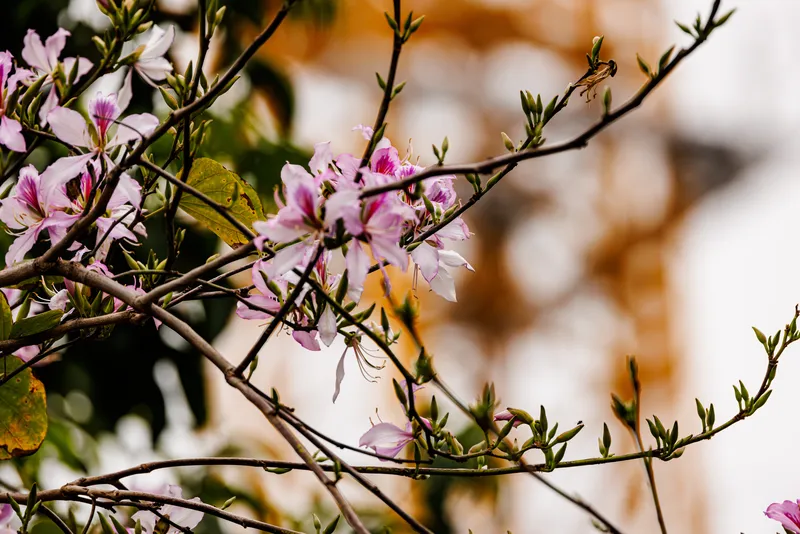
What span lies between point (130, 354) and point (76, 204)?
19.9 inches

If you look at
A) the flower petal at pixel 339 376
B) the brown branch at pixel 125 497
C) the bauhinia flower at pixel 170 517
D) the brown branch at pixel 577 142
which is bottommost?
the brown branch at pixel 125 497

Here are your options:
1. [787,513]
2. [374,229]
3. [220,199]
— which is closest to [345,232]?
[374,229]

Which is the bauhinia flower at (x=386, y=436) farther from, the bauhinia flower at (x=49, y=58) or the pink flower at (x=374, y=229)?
the bauhinia flower at (x=49, y=58)

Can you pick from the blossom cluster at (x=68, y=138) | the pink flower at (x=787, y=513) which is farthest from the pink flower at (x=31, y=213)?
the pink flower at (x=787, y=513)

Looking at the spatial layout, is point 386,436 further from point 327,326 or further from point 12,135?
point 12,135

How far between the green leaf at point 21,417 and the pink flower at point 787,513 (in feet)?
1.14

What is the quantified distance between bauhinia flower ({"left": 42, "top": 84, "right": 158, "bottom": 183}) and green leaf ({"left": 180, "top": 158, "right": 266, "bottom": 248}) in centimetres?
5

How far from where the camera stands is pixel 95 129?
0.35m

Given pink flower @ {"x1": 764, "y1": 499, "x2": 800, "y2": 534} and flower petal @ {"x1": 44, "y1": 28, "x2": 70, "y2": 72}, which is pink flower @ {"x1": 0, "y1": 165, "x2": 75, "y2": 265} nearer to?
flower petal @ {"x1": 44, "y1": 28, "x2": 70, "y2": 72}

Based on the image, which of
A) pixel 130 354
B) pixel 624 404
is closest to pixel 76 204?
pixel 624 404

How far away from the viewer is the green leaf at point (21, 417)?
0.41m

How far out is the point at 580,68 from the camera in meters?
2.75

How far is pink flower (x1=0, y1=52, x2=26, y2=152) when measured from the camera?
336 mm

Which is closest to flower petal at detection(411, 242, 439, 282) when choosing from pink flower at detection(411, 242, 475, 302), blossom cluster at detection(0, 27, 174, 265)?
pink flower at detection(411, 242, 475, 302)
